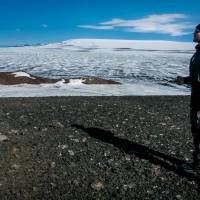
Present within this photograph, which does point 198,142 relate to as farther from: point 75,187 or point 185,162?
point 75,187

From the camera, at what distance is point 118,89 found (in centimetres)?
1573

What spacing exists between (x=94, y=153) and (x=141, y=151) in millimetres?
752

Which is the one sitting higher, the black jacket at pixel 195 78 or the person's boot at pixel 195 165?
the black jacket at pixel 195 78

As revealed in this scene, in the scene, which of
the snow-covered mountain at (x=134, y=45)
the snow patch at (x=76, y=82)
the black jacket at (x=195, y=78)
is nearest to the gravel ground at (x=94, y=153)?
the black jacket at (x=195, y=78)

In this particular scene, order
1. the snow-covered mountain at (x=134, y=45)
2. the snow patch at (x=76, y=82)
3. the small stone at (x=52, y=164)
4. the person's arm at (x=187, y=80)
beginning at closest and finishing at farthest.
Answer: the person's arm at (x=187, y=80)
the small stone at (x=52, y=164)
the snow patch at (x=76, y=82)
the snow-covered mountain at (x=134, y=45)

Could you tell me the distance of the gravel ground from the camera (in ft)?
15.0

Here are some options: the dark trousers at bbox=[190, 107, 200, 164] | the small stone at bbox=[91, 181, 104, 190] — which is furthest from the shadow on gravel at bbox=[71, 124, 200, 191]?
the small stone at bbox=[91, 181, 104, 190]

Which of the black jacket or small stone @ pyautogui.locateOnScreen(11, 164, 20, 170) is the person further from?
small stone @ pyautogui.locateOnScreen(11, 164, 20, 170)

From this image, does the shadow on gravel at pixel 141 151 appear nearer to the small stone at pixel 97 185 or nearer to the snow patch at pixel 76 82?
the small stone at pixel 97 185

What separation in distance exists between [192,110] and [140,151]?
135 cm

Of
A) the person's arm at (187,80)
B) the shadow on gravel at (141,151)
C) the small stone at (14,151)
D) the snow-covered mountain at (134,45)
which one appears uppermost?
the person's arm at (187,80)

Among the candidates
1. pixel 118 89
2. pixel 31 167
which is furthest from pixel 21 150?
pixel 118 89

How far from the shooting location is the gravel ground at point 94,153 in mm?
4586

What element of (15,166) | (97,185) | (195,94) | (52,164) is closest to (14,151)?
(15,166)
